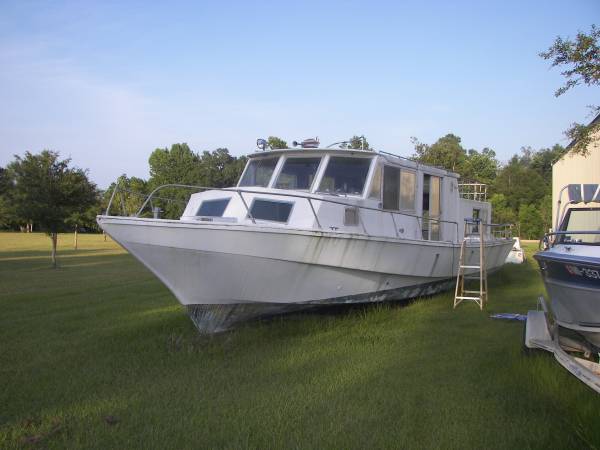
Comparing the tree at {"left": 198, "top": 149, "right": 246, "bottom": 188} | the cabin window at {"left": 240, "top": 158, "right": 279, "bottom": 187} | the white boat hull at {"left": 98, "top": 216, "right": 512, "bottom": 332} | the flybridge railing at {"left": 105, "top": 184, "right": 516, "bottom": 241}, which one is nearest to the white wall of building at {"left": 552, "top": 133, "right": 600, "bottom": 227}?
the flybridge railing at {"left": 105, "top": 184, "right": 516, "bottom": 241}

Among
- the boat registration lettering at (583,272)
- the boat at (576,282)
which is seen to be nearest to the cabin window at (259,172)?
the boat at (576,282)

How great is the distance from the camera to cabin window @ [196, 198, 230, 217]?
7.86m

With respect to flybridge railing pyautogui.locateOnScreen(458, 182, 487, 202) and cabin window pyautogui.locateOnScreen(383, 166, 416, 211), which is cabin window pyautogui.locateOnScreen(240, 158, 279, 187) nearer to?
cabin window pyautogui.locateOnScreen(383, 166, 416, 211)

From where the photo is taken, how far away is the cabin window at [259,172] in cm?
914

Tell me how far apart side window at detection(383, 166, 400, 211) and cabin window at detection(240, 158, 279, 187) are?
194 centimetres

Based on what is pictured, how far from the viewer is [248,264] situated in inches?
265

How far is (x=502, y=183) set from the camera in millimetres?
60906

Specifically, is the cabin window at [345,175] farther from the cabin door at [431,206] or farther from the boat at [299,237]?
the cabin door at [431,206]

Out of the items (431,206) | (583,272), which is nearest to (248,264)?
(583,272)

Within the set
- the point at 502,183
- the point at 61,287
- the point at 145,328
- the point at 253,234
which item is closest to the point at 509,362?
the point at 253,234

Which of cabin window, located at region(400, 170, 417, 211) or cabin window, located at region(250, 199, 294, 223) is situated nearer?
cabin window, located at region(250, 199, 294, 223)

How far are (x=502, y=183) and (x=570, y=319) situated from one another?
196 feet

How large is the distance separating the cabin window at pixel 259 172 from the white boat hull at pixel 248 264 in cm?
229

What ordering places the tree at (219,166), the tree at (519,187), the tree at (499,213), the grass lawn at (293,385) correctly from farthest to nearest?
the tree at (519,187), the tree at (219,166), the tree at (499,213), the grass lawn at (293,385)
